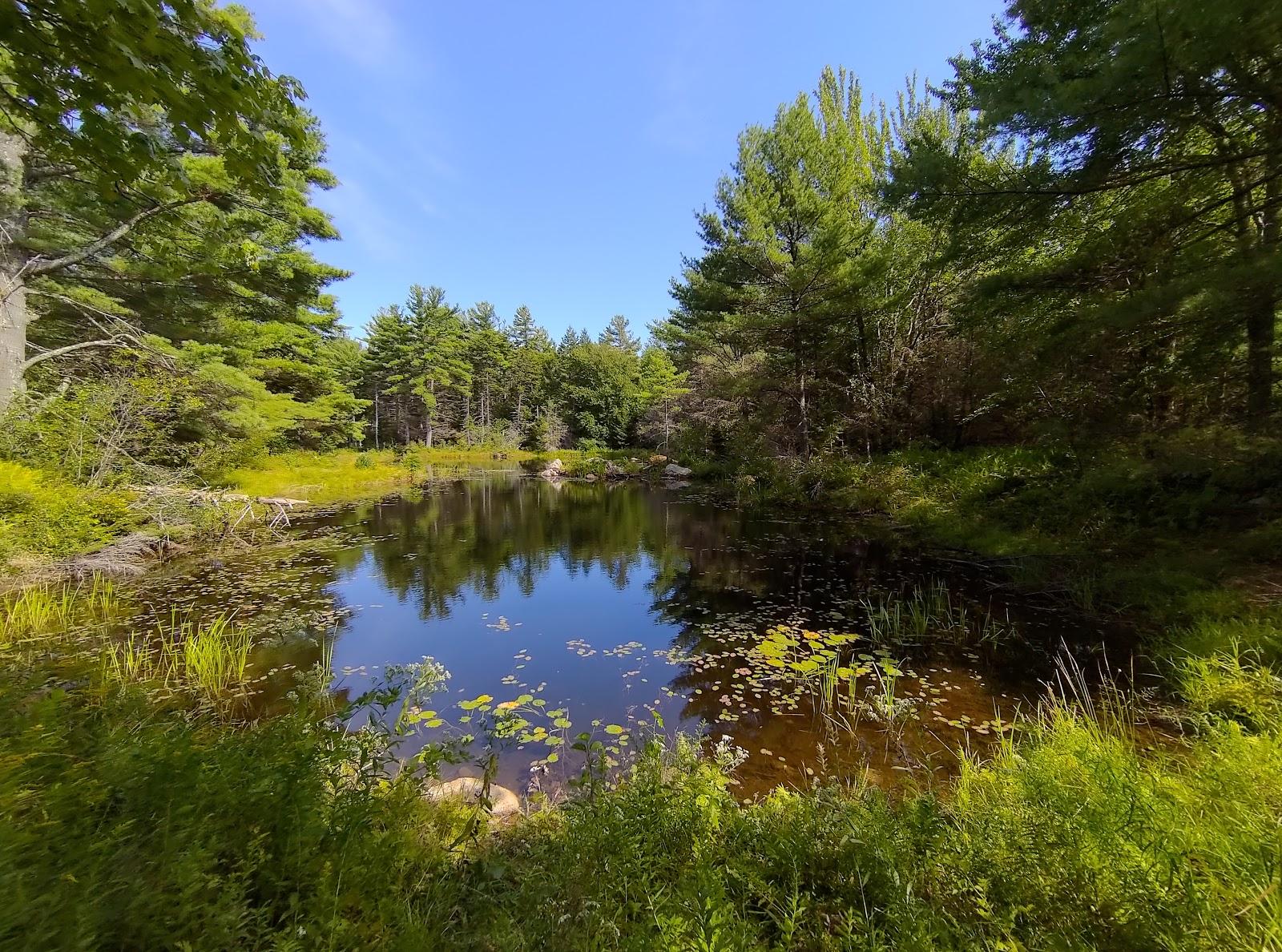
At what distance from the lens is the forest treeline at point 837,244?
2.58 metres

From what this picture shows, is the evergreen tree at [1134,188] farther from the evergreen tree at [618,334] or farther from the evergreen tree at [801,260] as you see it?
the evergreen tree at [618,334]

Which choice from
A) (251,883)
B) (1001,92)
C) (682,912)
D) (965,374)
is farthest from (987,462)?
(251,883)

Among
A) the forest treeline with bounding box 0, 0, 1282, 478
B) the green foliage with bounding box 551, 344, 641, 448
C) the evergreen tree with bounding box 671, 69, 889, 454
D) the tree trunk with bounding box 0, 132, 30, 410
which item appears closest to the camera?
the forest treeline with bounding box 0, 0, 1282, 478

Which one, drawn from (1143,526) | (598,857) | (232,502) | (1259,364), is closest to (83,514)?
(232,502)

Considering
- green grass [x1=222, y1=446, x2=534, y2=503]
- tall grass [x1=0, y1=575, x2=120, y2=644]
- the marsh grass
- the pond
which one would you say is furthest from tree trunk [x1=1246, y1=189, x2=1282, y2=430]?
green grass [x1=222, y1=446, x2=534, y2=503]

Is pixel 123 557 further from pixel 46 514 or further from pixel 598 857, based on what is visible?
pixel 598 857

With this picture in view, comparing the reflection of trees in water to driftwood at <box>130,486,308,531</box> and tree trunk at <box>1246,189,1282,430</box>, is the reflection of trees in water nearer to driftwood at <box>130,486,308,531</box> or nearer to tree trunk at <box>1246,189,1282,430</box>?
driftwood at <box>130,486,308,531</box>

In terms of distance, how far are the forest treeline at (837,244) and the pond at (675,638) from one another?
131 inches

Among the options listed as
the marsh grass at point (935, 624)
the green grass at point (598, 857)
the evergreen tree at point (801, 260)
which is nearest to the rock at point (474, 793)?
the green grass at point (598, 857)

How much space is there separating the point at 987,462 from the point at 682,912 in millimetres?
13576

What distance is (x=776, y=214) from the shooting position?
14.9 m

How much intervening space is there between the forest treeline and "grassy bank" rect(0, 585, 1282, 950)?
8.96ft

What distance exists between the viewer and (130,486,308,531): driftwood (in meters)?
9.27

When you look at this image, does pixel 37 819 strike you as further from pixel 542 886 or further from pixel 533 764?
pixel 533 764
